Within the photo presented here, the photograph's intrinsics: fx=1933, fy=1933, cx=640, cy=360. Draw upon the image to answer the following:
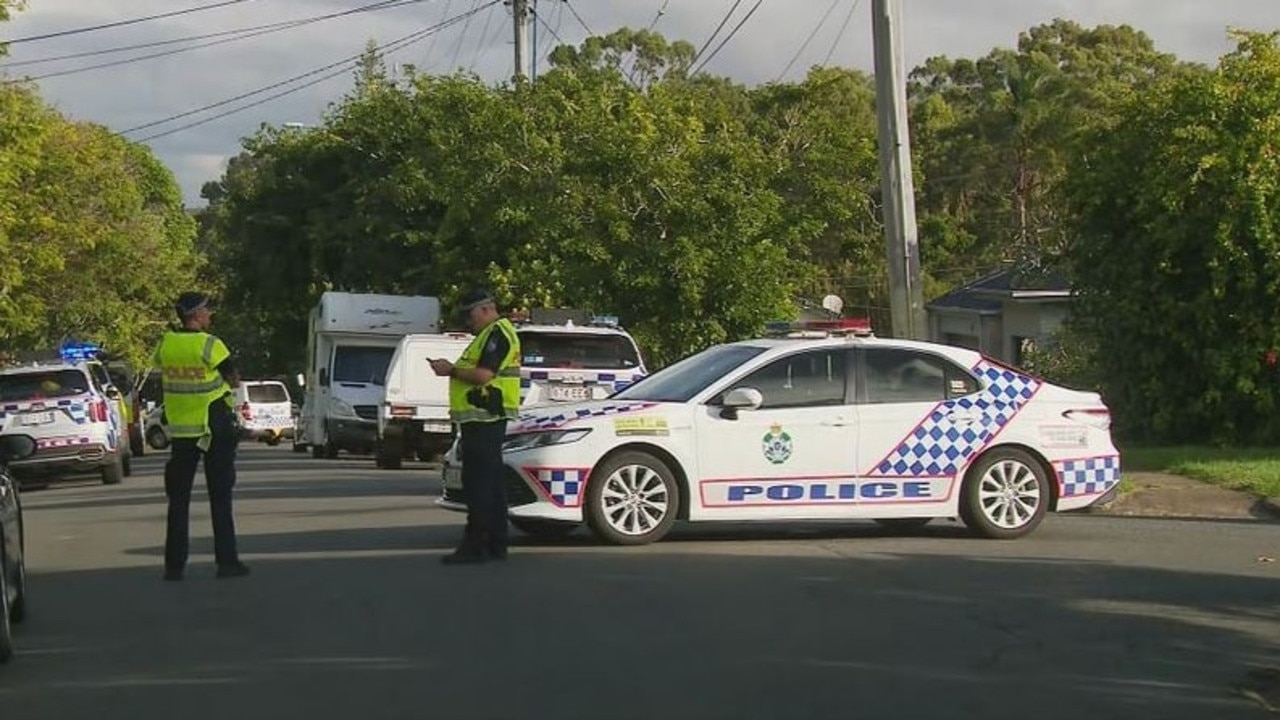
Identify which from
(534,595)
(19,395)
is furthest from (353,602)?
(19,395)

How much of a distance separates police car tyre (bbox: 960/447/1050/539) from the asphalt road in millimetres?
199

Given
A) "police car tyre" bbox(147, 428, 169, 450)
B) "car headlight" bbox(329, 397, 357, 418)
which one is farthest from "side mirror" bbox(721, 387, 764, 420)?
"police car tyre" bbox(147, 428, 169, 450)

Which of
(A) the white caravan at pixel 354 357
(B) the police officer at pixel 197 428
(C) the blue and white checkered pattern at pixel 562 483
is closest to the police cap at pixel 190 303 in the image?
(B) the police officer at pixel 197 428

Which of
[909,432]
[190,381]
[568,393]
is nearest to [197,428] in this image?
[190,381]

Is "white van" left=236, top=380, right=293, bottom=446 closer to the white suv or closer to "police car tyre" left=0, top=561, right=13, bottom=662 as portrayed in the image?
the white suv

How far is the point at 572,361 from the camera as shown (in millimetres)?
22125

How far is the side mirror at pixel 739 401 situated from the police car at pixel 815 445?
0.04 ft

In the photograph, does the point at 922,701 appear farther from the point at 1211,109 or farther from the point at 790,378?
the point at 1211,109

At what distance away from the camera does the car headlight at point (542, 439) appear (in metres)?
12.9

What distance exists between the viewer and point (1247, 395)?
2139cm

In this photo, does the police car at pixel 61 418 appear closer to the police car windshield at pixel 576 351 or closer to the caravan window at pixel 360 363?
the caravan window at pixel 360 363

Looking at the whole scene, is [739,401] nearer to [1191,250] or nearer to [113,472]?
[1191,250]

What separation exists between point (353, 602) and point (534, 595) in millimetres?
1002

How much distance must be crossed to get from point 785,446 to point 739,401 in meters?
0.50
